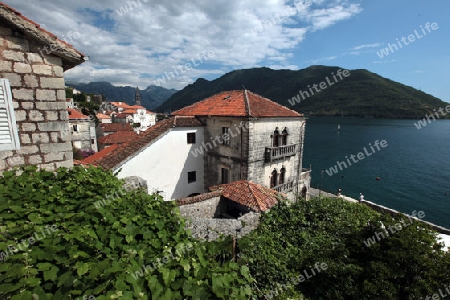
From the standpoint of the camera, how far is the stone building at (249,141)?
674 inches

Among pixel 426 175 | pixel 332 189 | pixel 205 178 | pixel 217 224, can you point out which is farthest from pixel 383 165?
pixel 217 224

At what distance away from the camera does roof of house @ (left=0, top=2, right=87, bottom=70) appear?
5027mm

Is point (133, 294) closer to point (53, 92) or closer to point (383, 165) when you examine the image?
point (53, 92)

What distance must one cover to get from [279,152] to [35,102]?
16850 millimetres

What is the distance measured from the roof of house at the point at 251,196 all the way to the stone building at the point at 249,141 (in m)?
4.11

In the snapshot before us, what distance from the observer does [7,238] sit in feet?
9.99

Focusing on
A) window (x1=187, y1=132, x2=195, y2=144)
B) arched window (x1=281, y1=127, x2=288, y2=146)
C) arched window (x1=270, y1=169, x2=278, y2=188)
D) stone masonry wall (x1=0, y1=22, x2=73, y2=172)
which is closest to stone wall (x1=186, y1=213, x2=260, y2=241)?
stone masonry wall (x1=0, y1=22, x2=73, y2=172)

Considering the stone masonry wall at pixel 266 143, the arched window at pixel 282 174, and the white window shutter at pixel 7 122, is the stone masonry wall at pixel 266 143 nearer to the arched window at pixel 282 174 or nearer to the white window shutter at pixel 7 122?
the arched window at pixel 282 174

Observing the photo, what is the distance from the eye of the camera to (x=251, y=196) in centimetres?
1198

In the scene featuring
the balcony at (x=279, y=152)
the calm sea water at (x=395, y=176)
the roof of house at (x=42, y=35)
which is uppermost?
the roof of house at (x=42, y=35)

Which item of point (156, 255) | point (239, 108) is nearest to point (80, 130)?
point (239, 108)

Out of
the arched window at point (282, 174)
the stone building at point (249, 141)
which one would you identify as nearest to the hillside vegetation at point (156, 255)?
the stone building at point (249, 141)

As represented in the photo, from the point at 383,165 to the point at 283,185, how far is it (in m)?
51.3

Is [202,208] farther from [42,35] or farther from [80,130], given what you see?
[80,130]
